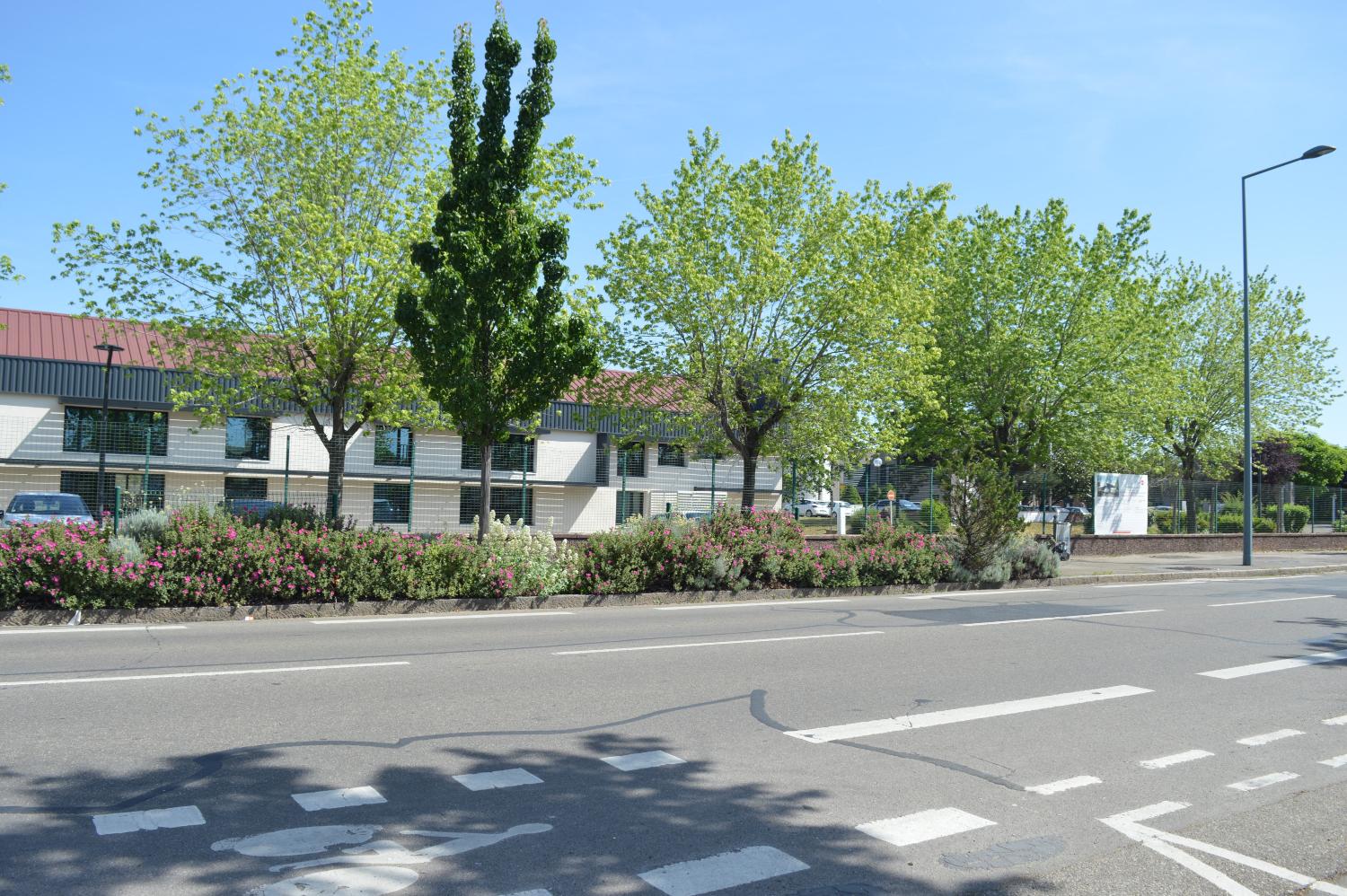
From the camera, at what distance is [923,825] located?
5.02m

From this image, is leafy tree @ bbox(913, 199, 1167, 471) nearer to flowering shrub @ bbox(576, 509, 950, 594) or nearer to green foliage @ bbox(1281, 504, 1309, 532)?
flowering shrub @ bbox(576, 509, 950, 594)

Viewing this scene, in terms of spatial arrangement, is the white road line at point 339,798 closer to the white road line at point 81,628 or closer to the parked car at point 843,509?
the white road line at point 81,628

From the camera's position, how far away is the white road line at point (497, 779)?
5484 millimetres

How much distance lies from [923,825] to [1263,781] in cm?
243

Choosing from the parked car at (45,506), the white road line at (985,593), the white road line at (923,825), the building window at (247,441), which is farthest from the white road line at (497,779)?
the building window at (247,441)

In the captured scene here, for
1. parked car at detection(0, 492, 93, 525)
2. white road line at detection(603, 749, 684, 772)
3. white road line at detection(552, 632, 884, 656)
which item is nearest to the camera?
white road line at detection(603, 749, 684, 772)

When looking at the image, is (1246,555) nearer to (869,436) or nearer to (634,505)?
(869,436)

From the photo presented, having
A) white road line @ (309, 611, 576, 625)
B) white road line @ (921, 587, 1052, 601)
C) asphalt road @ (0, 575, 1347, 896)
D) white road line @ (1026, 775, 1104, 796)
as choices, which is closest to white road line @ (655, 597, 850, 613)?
white road line @ (921, 587, 1052, 601)

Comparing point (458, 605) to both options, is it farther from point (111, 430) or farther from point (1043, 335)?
point (111, 430)

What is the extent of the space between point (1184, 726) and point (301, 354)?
55.1 ft

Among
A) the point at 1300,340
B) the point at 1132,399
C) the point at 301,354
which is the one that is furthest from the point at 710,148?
the point at 1300,340

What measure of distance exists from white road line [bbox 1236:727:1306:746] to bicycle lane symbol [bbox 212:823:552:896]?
496 cm

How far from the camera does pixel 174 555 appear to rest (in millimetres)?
12602

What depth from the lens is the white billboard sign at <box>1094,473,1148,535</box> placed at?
101 feet
